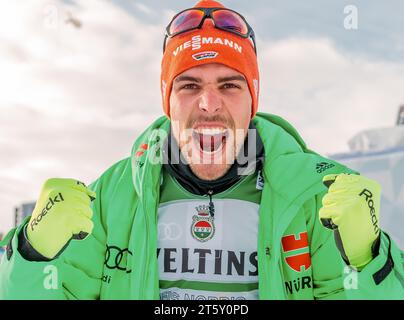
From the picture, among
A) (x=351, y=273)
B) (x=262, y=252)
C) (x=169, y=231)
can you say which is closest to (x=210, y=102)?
(x=169, y=231)

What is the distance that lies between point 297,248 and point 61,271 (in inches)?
51.8

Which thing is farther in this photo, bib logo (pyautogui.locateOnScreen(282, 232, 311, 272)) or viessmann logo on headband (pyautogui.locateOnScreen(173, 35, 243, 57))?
viessmann logo on headband (pyautogui.locateOnScreen(173, 35, 243, 57))

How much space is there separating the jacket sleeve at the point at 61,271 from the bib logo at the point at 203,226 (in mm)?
539

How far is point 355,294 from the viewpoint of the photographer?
2330 millimetres

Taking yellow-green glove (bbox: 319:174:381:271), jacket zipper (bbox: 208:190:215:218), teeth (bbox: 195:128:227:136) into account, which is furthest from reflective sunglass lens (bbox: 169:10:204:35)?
yellow-green glove (bbox: 319:174:381:271)

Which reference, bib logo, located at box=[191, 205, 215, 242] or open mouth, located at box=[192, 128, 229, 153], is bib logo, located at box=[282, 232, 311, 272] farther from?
open mouth, located at box=[192, 128, 229, 153]

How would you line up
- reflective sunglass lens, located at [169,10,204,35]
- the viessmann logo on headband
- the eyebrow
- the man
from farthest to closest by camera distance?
reflective sunglass lens, located at [169,10,204,35], the viessmann logo on headband, the eyebrow, the man

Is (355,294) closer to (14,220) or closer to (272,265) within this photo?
(272,265)

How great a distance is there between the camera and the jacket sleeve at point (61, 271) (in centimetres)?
243

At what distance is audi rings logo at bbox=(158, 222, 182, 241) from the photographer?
278 cm
